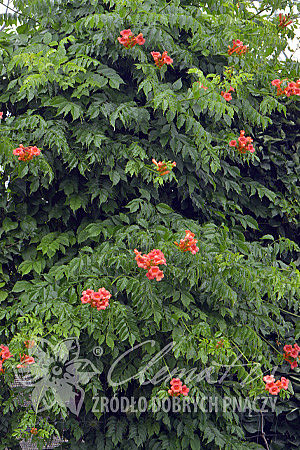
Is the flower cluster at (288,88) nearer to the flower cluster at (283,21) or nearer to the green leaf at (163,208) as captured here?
the flower cluster at (283,21)

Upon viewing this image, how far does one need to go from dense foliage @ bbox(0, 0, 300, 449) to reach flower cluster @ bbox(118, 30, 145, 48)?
9 cm

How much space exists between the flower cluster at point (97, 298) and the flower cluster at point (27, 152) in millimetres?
818

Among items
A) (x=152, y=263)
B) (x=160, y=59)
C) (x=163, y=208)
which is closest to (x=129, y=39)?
(x=160, y=59)

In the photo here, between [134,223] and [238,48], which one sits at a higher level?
[238,48]

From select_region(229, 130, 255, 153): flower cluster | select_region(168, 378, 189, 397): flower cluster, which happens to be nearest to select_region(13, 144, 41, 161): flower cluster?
select_region(229, 130, 255, 153): flower cluster

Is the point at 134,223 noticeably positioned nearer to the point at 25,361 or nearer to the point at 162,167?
the point at 162,167

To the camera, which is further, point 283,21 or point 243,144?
point 283,21

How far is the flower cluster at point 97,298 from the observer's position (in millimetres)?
2422

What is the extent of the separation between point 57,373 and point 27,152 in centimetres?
120

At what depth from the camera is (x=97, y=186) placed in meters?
2.96

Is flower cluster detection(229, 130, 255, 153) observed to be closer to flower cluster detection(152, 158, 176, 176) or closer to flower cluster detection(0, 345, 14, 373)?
flower cluster detection(152, 158, 176, 176)

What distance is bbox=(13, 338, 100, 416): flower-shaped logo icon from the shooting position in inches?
101

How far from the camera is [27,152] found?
2721 millimetres

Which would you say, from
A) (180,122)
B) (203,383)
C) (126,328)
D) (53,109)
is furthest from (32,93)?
(203,383)
